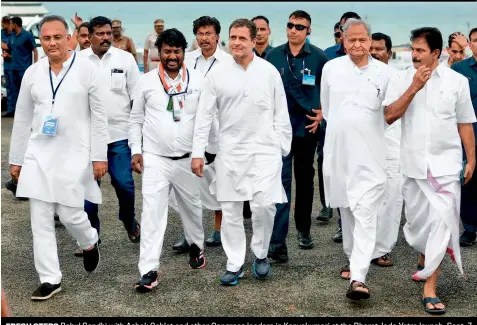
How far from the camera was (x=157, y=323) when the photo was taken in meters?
5.32

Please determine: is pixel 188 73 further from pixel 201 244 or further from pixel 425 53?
pixel 425 53

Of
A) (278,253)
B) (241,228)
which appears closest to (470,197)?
(278,253)

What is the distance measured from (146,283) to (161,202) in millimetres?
665

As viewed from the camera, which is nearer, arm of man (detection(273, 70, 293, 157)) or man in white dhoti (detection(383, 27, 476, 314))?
man in white dhoti (detection(383, 27, 476, 314))

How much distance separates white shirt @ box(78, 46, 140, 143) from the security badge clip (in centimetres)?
164

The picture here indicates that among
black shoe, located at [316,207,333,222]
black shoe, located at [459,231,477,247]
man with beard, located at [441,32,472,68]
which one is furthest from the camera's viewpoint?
man with beard, located at [441,32,472,68]

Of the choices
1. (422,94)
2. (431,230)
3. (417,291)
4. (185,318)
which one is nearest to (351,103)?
(422,94)

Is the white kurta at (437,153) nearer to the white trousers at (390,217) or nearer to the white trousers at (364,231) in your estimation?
the white trousers at (364,231)

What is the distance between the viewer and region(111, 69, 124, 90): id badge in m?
7.47

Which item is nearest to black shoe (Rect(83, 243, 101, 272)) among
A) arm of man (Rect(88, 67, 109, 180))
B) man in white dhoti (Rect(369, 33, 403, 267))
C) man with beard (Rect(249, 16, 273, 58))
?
arm of man (Rect(88, 67, 109, 180))

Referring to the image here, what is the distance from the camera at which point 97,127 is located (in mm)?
6145

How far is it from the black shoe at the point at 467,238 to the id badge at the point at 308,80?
2071mm

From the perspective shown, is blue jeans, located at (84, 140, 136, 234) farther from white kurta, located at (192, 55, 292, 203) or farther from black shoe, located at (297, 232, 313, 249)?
black shoe, located at (297, 232, 313, 249)

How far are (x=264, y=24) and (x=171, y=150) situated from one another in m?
2.80
